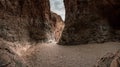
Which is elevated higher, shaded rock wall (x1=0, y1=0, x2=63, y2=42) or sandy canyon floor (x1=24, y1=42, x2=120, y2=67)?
shaded rock wall (x1=0, y1=0, x2=63, y2=42)

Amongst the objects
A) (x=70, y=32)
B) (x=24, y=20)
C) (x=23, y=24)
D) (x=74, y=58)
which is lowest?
(x=74, y=58)

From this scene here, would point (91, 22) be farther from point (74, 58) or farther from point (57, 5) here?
point (57, 5)

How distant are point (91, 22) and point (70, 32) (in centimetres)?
133

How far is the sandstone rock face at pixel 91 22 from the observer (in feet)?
36.6

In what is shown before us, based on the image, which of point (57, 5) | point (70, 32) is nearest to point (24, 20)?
point (70, 32)

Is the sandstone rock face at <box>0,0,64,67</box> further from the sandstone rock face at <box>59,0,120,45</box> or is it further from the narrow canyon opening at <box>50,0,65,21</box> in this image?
the narrow canyon opening at <box>50,0,65,21</box>

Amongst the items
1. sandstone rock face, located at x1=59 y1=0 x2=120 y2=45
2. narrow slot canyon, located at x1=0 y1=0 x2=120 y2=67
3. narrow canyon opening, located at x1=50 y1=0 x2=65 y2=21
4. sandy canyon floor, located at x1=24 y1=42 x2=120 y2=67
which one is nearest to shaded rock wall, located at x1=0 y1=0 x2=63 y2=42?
narrow slot canyon, located at x1=0 y1=0 x2=120 y2=67

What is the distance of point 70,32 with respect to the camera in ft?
40.0

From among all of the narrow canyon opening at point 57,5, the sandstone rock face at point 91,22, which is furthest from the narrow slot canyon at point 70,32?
the narrow canyon opening at point 57,5

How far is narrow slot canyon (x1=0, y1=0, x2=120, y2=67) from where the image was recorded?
8.91 metres

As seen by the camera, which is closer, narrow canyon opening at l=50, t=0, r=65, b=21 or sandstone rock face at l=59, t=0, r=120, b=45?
sandstone rock face at l=59, t=0, r=120, b=45

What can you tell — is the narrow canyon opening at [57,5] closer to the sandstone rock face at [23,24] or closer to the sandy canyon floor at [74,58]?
the sandstone rock face at [23,24]

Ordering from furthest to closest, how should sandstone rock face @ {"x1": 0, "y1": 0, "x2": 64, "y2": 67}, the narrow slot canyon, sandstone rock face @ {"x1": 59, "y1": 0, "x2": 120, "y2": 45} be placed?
sandstone rock face @ {"x1": 59, "y1": 0, "x2": 120, "y2": 45} → sandstone rock face @ {"x1": 0, "y1": 0, "x2": 64, "y2": 67} → the narrow slot canyon

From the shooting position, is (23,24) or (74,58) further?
(23,24)
